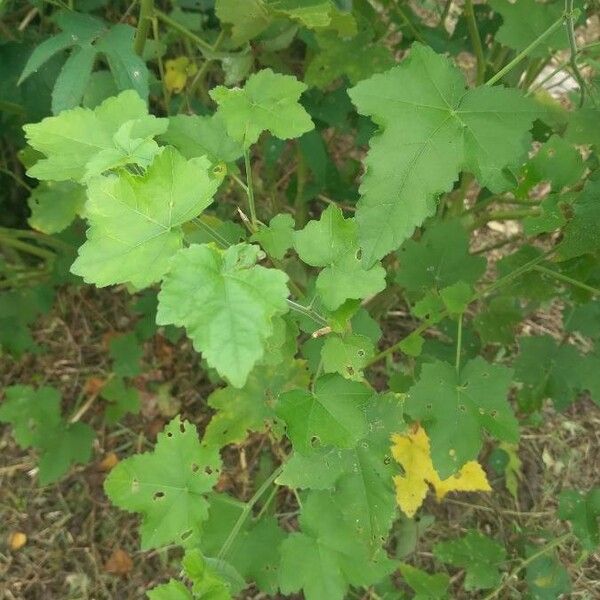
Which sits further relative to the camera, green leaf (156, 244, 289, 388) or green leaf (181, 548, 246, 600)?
green leaf (181, 548, 246, 600)

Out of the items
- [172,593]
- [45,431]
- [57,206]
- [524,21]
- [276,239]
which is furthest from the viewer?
[45,431]

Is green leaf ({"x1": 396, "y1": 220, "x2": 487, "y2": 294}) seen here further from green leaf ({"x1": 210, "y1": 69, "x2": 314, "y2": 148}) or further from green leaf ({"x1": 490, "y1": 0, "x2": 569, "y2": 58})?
green leaf ({"x1": 210, "y1": 69, "x2": 314, "y2": 148})

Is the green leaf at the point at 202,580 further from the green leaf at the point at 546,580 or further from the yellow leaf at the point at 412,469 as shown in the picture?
the green leaf at the point at 546,580

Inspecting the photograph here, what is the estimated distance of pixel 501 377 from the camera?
144 cm

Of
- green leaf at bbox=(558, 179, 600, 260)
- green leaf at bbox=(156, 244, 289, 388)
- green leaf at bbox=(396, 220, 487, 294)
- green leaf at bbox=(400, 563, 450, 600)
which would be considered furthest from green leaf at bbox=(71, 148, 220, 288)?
green leaf at bbox=(400, 563, 450, 600)

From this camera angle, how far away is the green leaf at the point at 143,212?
3.10 ft

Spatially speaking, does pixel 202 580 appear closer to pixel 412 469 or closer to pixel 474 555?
pixel 412 469

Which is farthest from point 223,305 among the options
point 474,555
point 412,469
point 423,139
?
point 474,555

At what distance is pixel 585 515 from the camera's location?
1.75 m

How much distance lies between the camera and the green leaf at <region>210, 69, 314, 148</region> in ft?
3.97

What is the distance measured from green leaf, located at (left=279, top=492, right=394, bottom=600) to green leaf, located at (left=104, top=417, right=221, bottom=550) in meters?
0.20

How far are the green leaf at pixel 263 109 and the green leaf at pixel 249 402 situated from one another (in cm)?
53

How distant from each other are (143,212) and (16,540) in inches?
65.8

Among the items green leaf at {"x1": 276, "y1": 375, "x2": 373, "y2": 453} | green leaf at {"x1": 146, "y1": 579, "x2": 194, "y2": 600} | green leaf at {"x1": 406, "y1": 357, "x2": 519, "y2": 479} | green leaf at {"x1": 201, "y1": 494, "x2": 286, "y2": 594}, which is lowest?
green leaf at {"x1": 201, "y1": 494, "x2": 286, "y2": 594}
